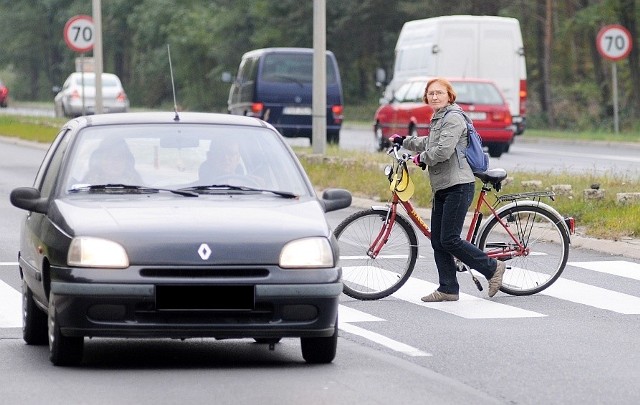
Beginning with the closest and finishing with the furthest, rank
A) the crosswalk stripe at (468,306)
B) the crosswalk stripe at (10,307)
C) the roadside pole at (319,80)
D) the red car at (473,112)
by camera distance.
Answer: the crosswalk stripe at (10,307)
the crosswalk stripe at (468,306)
the roadside pole at (319,80)
the red car at (473,112)

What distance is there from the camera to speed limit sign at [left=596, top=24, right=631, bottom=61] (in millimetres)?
39406

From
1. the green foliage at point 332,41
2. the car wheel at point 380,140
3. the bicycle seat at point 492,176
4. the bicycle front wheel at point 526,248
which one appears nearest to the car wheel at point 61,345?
the bicycle seat at point 492,176

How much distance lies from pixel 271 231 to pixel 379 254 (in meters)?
3.90

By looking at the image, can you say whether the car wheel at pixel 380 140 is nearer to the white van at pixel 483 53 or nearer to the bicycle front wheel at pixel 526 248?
the white van at pixel 483 53

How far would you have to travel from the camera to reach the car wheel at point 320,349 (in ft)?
29.2

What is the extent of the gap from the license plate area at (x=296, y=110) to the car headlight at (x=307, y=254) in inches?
1019

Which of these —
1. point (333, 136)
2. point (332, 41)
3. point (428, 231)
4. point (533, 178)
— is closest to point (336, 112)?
point (333, 136)

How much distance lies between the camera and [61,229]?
28.7ft

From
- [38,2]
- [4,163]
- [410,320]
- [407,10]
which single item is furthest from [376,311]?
[38,2]

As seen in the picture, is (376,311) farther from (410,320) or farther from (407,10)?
(407,10)

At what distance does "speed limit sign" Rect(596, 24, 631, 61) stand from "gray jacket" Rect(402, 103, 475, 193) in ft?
92.8

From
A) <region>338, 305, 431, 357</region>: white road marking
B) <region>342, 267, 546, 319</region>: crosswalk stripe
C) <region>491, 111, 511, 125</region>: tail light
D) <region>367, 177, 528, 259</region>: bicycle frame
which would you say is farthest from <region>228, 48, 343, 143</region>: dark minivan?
<region>338, 305, 431, 357</region>: white road marking

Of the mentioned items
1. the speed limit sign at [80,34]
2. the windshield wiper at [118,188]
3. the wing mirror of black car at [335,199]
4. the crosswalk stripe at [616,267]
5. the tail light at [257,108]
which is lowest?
the crosswalk stripe at [616,267]

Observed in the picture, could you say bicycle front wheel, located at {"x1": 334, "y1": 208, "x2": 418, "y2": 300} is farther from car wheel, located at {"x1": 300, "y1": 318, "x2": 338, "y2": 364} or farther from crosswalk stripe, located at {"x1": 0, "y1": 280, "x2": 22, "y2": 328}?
car wheel, located at {"x1": 300, "y1": 318, "x2": 338, "y2": 364}
